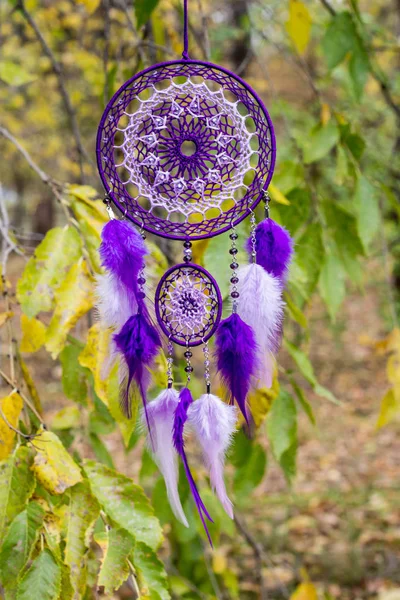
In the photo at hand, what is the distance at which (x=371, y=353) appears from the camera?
6035 mm

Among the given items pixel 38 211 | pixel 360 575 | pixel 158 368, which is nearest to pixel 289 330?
pixel 360 575

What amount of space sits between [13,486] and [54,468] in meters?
0.07

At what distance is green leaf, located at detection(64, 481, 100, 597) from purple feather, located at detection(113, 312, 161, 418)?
193 millimetres

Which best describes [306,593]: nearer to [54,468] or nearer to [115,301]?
[54,468]

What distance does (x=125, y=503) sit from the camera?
3.18ft

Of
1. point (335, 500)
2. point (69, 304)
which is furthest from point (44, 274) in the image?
point (335, 500)

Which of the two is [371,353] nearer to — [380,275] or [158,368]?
[380,275]

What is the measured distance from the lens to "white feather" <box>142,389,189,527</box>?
89 cm

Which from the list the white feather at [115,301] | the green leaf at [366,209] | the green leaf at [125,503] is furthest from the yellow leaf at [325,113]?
the green leaf at [125,503]

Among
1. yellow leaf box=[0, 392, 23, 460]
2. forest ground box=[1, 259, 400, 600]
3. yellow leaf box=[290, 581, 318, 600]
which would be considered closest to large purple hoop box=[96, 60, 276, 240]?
yellow leaf box=[0, 392, 23, 460]

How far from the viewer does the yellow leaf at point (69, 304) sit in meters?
0.99

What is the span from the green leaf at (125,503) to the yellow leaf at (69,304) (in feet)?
0.71

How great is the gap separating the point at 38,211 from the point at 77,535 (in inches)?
321

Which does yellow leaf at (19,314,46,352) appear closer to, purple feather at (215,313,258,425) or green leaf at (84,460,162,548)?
green leaf at (84,460,162,548)
